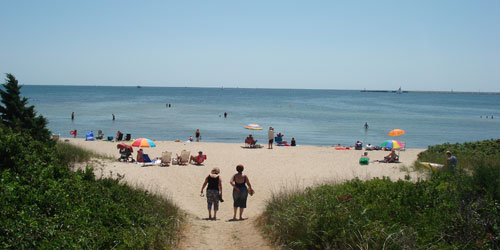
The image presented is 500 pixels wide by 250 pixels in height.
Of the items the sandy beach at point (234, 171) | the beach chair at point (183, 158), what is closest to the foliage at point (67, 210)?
the sandy beach at point (234, 171)

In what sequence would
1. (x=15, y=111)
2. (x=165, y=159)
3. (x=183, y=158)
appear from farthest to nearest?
(x=183, y=158), (x=165, y=159), (x=15, y=111)

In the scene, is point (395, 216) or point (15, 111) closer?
point (395, 216)

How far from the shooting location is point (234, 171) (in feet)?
60.1

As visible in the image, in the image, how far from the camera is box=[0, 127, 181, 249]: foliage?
16.2 feet

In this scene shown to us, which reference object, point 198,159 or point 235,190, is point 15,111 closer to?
point 198,159

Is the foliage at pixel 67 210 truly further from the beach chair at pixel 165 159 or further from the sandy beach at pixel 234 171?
the beach chair at pixel 165 159

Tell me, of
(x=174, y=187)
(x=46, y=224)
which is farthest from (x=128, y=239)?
(x=174, y=187)

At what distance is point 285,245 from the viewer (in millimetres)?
6984

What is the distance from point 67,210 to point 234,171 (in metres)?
12.5

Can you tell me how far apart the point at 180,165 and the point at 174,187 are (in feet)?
15.0

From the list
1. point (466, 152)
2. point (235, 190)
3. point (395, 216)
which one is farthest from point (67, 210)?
point (466, 152)

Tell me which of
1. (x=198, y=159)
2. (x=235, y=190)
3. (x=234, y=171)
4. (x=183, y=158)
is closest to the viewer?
(x=235, y=190)

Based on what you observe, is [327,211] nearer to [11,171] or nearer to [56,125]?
[11,171]

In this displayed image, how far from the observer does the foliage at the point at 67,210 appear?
4938mm
